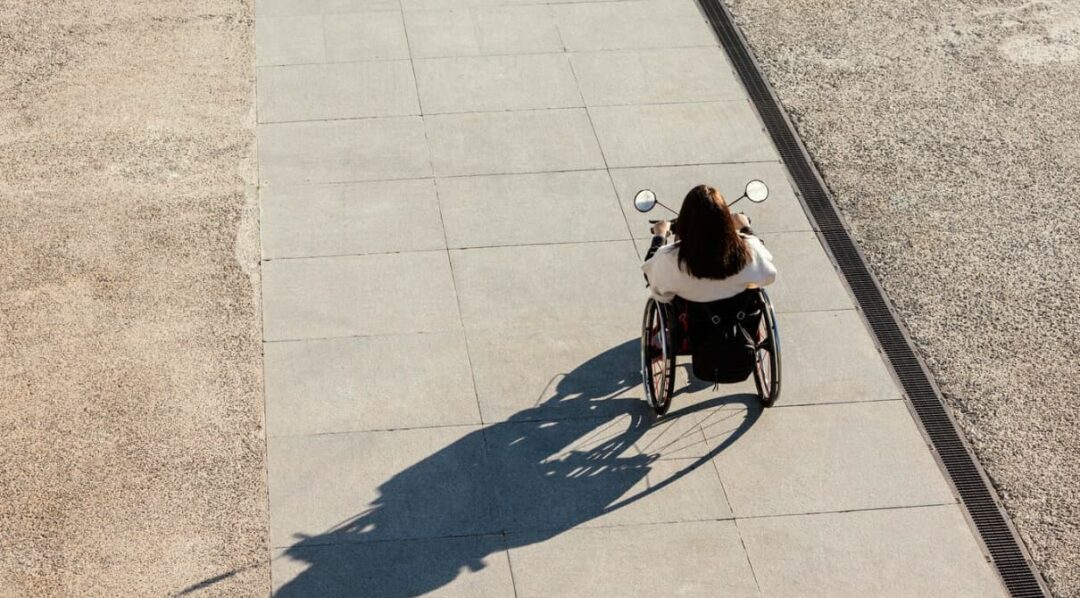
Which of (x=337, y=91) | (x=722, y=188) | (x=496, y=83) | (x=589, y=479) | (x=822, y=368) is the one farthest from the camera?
(x=496, y=83)

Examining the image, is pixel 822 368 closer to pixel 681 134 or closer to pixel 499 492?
pixel 499 492

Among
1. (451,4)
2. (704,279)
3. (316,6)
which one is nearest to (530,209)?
(704,279)

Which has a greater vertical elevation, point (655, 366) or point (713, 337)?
point (713, 337)

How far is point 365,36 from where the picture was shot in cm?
1050

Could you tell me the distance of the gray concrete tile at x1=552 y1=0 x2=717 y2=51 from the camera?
10.5m

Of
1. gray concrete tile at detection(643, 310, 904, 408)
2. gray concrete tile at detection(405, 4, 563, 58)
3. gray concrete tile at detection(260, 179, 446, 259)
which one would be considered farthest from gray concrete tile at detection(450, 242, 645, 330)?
gray concrete tile at detection(405, 4, 563, 58)

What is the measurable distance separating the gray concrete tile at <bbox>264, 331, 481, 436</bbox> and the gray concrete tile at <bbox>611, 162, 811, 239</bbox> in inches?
75.9

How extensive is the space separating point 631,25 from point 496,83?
162 centimetres

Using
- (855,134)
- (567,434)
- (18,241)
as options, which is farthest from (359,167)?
(855,134)

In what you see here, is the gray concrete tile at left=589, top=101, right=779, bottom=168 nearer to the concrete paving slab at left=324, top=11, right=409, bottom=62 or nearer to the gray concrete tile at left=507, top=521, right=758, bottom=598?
the concrete paving slab at left=324, top=11, right=409, bottom=62

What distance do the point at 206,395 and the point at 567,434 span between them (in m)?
2.12

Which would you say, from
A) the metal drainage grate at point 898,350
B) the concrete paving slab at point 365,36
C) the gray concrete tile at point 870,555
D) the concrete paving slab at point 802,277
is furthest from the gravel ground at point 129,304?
the metal drainage grate at point 898,350

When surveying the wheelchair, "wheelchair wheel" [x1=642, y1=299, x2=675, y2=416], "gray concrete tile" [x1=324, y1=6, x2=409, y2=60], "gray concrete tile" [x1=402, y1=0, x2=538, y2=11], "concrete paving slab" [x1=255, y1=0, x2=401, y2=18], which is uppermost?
the wheelchair

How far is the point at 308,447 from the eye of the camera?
6672 mm
